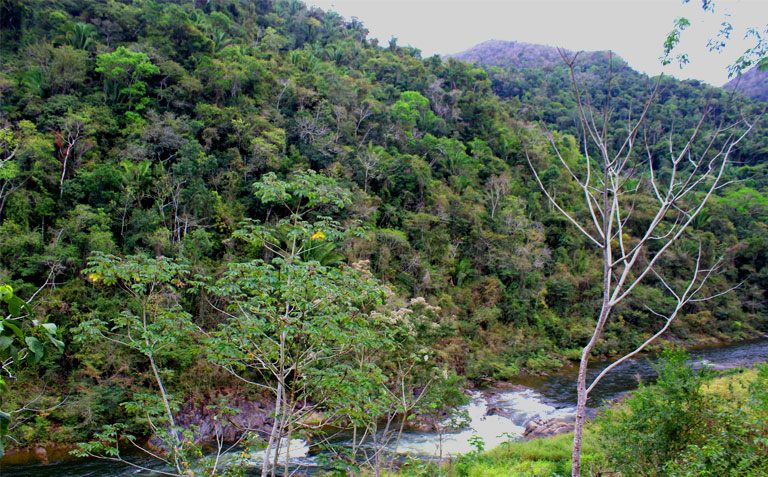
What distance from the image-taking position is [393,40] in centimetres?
4100

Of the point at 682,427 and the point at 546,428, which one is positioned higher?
the point at 682,427

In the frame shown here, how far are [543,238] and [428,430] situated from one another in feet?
52.5

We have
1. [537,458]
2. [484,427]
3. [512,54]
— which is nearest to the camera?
[537,458]

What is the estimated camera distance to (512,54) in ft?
330

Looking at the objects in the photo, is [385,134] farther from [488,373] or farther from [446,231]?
[488,373]

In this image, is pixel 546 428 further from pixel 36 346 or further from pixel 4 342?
pixel 4 342

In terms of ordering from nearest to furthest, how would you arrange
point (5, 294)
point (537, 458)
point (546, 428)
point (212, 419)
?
point (5, 294) → point (537, 458) → point (212, 419) → point (546, 428)

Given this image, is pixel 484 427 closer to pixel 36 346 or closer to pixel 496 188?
pixel 36 346

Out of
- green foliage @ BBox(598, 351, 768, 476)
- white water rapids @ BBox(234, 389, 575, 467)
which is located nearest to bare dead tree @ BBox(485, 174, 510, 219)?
white water rapids @ BBox(234, 389, 575, 467)

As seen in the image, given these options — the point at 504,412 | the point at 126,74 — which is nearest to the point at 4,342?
the point at 504,412

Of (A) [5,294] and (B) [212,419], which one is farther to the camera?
(B) [212,419]

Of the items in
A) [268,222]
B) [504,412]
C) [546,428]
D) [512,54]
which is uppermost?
[512,54]

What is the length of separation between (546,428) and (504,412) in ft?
6.95

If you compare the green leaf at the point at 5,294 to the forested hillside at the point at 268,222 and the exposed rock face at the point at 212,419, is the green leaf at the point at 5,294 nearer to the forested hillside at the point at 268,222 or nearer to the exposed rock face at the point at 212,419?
the forested hillside at the point at 268,222
